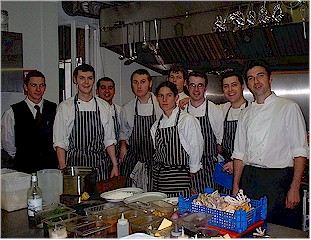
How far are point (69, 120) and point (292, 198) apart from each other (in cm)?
144

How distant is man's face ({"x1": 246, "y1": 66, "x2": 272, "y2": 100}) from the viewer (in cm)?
233

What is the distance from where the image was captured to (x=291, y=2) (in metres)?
2.96

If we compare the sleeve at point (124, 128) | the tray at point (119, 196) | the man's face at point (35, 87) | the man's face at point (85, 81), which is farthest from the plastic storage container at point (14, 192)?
the sleeve at point (124, 128)

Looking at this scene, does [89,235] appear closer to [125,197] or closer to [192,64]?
[125,197]

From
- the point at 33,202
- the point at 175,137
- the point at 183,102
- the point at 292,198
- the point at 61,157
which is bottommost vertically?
the point at 292,198

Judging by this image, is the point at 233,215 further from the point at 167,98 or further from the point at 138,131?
the point at 138,131

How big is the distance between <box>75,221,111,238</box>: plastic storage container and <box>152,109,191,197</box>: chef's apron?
1.00 meters

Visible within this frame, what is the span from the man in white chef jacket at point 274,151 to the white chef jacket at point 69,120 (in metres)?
0.93

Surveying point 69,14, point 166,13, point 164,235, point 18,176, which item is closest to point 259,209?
Result: point 164,235

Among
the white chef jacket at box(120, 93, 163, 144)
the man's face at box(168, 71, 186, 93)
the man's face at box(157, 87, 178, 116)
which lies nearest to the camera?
the man's face at box(157, 87, 178, 116)

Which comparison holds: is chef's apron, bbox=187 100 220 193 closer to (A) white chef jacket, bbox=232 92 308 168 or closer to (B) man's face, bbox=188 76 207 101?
(B) man's face, bbox=188 76 207 101

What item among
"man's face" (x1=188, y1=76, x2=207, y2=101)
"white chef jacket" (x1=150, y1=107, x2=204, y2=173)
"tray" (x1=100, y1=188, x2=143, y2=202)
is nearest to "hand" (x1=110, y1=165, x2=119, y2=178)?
"white chef jacket" (x1=150, y1=107, x2=204, y2=173)

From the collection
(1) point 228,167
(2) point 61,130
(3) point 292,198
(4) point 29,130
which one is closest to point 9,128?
(4) point 29,130

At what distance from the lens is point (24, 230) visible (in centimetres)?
162
